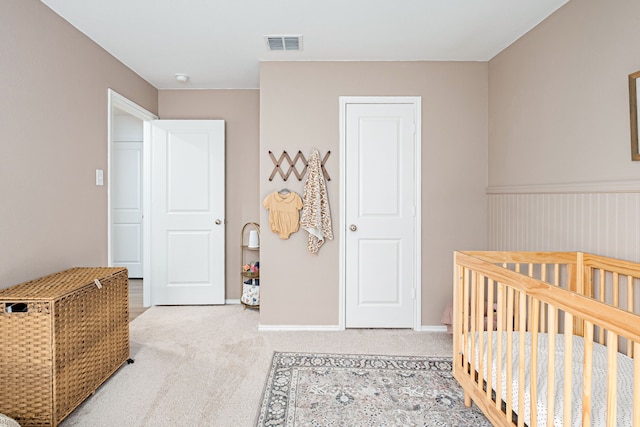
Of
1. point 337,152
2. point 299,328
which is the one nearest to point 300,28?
point 337,152

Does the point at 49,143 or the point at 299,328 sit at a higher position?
the point at 49,143

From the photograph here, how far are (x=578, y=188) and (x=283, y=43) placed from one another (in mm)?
2186

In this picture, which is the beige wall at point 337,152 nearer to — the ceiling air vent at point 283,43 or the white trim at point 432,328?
the white trim at point 432,328

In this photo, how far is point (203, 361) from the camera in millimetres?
2561

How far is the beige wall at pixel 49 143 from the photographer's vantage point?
6.48 feet

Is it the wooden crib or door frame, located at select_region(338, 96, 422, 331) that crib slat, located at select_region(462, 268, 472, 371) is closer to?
the wooden crib

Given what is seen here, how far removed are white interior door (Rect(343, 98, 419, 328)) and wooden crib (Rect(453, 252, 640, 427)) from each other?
1148 millimetres

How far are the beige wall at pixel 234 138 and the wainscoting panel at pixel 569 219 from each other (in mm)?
2376

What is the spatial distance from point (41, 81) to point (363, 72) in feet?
7.45

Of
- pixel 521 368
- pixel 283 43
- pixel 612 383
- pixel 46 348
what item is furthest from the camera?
pixel 283 43

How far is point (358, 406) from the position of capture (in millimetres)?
1994

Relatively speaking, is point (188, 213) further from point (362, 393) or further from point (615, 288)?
point (615, 288)

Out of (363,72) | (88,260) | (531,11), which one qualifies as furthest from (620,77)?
(88,260)

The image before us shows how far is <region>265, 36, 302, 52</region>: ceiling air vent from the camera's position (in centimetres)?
271
